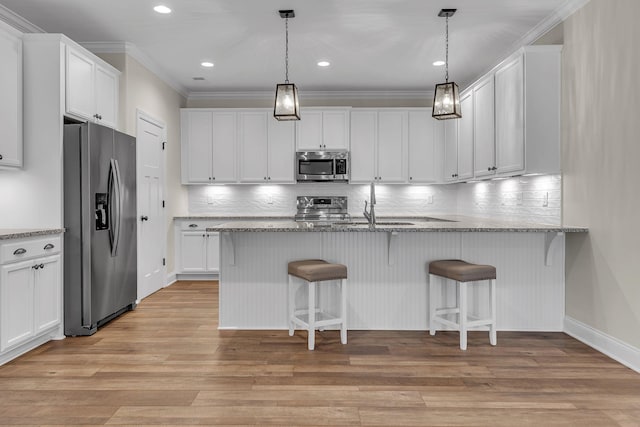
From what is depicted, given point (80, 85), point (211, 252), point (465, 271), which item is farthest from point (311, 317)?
point (211, 252)

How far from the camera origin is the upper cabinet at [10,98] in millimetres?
3219

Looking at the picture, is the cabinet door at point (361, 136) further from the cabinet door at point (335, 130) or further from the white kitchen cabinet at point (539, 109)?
the white kitchen cabinet at point (539, 109)

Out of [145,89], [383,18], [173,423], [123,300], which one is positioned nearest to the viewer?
[173,423]

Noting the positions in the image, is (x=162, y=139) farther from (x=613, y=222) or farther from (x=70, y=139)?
(x=613, y=222)

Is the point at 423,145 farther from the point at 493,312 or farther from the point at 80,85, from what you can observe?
the point at 80,85

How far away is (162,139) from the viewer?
5520 millimetres

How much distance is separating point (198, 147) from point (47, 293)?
11.2 feet

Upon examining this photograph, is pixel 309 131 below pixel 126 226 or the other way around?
the other way around

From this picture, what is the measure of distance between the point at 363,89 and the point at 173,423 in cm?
517

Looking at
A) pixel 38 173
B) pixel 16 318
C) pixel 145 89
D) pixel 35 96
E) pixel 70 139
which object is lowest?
pixel 16 318

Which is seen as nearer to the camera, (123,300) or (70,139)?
(70,139)

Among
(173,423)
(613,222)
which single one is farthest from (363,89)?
(173,423)

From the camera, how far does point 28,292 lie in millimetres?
3088

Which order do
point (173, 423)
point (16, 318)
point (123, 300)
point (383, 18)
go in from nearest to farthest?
point (173, 423) < point (16, 318) < point (383, 18) < point (123, 300)
